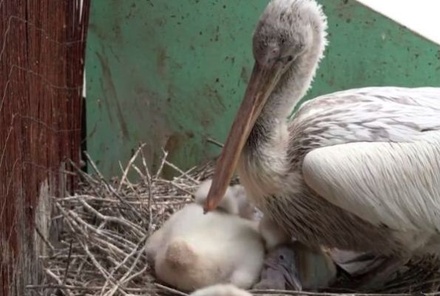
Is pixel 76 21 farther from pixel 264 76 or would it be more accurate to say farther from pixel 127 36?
pixel 264 76

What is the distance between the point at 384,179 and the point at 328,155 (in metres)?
0.15

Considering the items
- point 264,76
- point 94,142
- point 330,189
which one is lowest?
point 94,142

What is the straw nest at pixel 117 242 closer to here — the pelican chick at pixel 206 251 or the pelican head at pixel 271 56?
the pelican chick at pixel 206 251

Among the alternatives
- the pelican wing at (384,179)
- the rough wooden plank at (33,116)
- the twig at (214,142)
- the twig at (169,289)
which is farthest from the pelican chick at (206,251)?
the twig at (214,142)

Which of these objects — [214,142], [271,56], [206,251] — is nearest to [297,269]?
[206,251]

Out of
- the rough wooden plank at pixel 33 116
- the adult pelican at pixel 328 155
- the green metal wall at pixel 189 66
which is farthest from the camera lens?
the green metal wall at pixel 189 66

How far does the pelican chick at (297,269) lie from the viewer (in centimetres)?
258

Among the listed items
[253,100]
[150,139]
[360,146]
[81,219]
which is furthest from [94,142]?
[360,146]

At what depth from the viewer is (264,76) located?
2736 mm

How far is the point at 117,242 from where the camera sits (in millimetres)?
2971

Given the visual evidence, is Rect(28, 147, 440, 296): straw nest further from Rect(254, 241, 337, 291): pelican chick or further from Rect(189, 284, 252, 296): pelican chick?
Rect(189, 284, 252, 296): pelican chick

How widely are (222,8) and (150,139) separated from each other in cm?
55

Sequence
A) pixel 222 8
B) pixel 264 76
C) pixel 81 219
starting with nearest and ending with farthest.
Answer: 1. pixel 264 76
2. pixel 81 219
3. pixel 222 8

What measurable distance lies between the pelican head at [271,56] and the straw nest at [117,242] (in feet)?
1.01
